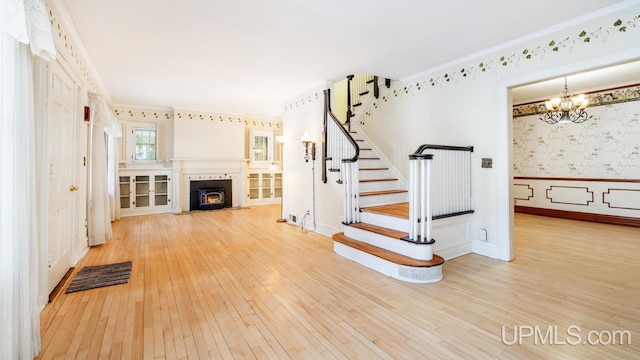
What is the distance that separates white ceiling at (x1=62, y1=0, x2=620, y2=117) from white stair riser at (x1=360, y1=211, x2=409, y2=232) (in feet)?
7.29

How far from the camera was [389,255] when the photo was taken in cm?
308

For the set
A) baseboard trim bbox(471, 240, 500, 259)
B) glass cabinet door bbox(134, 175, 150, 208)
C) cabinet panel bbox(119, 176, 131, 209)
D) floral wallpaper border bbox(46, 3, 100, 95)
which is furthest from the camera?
glass cabinet door bbox(134, 175, 150, 208)

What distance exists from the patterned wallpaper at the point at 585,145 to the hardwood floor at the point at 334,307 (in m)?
2.24

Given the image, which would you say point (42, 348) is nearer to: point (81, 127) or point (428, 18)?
point (81, 127)

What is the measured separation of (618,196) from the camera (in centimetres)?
527

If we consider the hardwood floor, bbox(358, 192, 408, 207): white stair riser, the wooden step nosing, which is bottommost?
the hardwood floor

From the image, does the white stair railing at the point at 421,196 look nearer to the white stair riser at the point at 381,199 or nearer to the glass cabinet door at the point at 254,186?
the white stair riser at the point at 381,199

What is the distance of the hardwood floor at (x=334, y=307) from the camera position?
179cm

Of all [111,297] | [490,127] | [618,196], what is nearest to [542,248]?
[490,127]

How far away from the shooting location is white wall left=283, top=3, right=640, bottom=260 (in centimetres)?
271

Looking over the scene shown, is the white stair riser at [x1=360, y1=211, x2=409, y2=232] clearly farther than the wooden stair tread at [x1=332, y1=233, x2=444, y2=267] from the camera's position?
Yes

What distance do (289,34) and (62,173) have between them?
9.71 ft

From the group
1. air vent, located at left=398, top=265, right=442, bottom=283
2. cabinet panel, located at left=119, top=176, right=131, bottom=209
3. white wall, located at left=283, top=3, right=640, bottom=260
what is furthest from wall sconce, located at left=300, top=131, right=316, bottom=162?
cabinet panel, located at left=119, top=176, right=131, bottom=209

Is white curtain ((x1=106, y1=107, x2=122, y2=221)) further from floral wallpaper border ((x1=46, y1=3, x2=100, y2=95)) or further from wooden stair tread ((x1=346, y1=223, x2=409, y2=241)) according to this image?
wooden stair tread ((x1=346, y1=223, x2=409, y2=241))
